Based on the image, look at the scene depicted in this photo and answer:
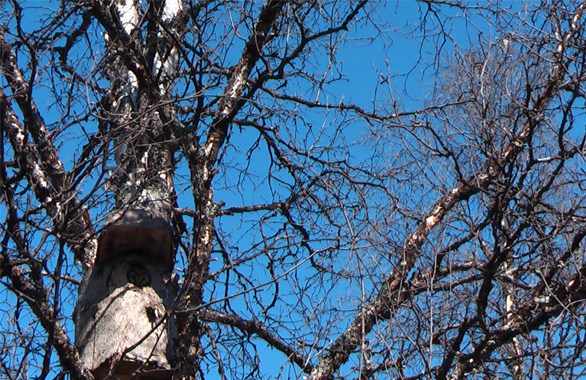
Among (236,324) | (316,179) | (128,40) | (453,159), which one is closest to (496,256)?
(453,159)

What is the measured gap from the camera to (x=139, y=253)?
4.47 metres

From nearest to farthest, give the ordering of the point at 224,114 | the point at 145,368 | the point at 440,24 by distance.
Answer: the point at 145,368, the point at 224,114, the point at 440,24

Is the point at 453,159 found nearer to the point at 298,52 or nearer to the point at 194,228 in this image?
the point at 298,52

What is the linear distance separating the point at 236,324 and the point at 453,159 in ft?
5.15

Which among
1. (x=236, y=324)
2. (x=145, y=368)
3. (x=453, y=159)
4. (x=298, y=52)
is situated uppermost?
(x=298, y=52)

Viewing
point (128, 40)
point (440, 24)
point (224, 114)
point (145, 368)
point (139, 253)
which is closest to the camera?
point (145, 368)

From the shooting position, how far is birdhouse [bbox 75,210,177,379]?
13.5 feet

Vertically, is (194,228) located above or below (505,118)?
below

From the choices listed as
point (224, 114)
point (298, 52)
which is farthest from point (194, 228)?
point (298, 52)

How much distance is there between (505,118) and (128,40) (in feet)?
7.03

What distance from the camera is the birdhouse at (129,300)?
4109mm

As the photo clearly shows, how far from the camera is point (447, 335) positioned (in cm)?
490

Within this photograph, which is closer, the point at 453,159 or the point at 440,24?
the point at 453,159

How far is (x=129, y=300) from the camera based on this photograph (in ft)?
14.0
